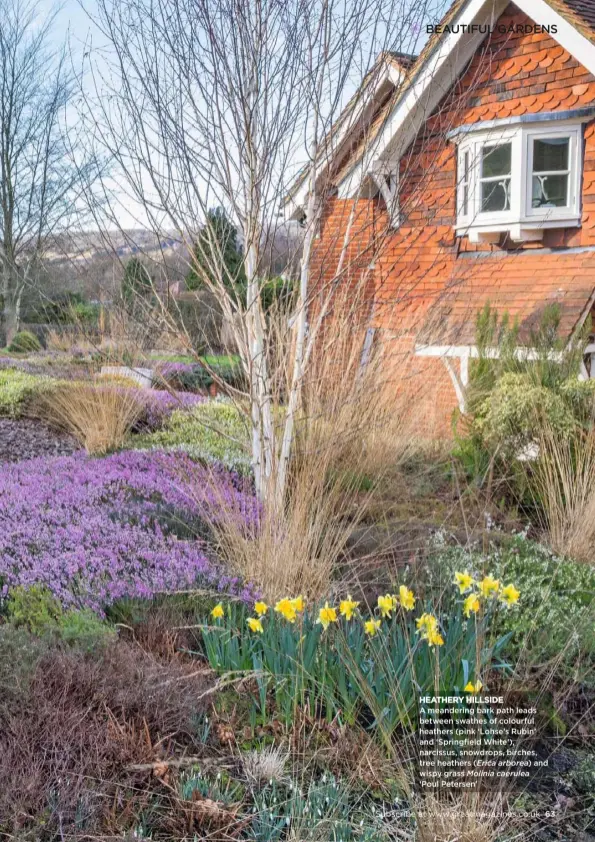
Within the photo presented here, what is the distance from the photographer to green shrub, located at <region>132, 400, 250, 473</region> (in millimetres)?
7035

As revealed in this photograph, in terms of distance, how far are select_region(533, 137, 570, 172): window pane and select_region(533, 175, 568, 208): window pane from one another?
14cm

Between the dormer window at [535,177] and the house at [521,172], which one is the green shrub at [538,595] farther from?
the dormer window at [535,177]

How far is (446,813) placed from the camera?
246 cm

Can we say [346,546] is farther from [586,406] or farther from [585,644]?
Result: [586,406]

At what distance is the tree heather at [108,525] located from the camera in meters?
4.05

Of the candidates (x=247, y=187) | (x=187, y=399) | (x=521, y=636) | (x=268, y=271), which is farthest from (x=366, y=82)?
(x=187, y=399)

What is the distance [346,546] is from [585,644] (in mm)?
1723

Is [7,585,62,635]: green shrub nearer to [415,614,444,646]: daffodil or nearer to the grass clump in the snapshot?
[415,614,444,646]: daffodil

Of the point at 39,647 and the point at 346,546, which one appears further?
the point at 346,546

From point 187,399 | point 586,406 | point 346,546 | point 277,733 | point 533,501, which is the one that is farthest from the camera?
point 187,399

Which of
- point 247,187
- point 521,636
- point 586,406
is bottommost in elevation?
point 521,636

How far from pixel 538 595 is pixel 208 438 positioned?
15.9 feet

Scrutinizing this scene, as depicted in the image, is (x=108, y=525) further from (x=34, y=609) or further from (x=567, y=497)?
(x=567, y=497)

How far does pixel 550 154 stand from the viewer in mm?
10055
